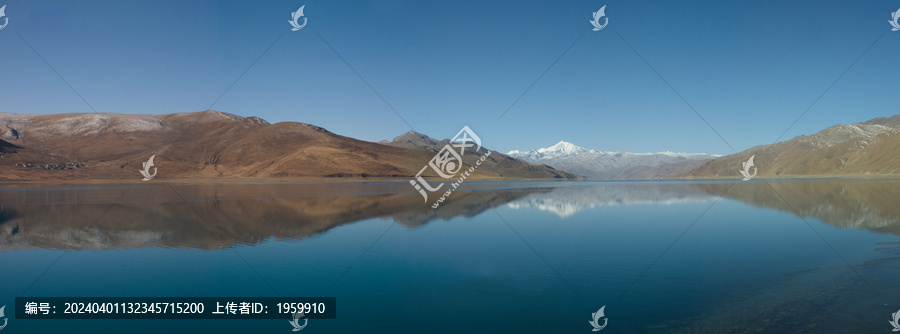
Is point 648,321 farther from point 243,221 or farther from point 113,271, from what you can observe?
point 243,221

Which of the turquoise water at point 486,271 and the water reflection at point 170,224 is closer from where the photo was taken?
the turquoise water at point 486,271

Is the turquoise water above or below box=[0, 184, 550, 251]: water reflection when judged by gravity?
below

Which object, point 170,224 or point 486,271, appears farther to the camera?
point 170,224

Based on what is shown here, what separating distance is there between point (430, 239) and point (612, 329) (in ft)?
47.5

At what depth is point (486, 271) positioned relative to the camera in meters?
16.2

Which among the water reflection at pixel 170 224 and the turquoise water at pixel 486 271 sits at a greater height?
the water reflection at pixel 170 224

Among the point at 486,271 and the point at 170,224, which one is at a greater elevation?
the point at 170,224

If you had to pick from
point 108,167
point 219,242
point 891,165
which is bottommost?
point 219,242

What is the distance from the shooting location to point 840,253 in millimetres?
18875

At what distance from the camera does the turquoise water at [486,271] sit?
35.4ft

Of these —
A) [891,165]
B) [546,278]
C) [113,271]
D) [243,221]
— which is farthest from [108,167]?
[891,165]

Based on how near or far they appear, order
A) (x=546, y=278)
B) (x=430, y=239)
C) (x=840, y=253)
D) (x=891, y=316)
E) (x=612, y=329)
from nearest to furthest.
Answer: (x=612, y=329)
(x=891, y=316)
(x=546, y=278)
(x=840, y=253)
(x=430, y=239)

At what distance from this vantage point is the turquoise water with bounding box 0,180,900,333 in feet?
35.4

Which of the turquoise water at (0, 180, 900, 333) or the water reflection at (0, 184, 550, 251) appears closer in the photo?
the turquoise water at (0, 180, 900, 333)
